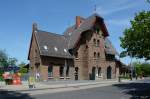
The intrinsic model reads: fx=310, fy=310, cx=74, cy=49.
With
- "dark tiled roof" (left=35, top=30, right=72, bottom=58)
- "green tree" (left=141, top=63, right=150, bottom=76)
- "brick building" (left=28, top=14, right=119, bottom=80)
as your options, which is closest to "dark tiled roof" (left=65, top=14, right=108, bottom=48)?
"brick building" (left=28, top=14, right=119, bottom=80)

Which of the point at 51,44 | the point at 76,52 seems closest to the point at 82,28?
the point at 76,52

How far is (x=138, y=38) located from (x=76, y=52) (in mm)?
22340

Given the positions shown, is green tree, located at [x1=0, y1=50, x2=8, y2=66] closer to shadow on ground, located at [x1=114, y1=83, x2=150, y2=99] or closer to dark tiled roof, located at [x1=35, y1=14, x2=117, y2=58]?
dark tiled roof, located at [x1=35, y1=14, x2=117, y2=58]

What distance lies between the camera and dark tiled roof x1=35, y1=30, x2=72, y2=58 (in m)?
48.8

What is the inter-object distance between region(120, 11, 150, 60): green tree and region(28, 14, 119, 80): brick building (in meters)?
15.4

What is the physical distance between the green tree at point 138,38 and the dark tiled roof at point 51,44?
49.0ft

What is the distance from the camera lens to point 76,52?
178ft

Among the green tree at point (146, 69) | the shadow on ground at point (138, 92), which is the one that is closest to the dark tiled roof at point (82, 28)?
the shadow on ground at point (138, 92)

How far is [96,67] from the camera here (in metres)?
55.8

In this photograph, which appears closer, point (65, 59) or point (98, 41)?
point (65, 59)

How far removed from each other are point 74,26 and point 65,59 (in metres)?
9.54

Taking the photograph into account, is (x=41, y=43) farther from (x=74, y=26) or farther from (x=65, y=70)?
(x=74, y=26)

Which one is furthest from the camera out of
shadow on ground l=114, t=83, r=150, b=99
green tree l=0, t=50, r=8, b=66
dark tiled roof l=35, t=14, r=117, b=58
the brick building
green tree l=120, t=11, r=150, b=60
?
green tree l=0, t=50, r=8, b=66

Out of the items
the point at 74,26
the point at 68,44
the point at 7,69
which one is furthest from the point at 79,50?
the point at 7,69
